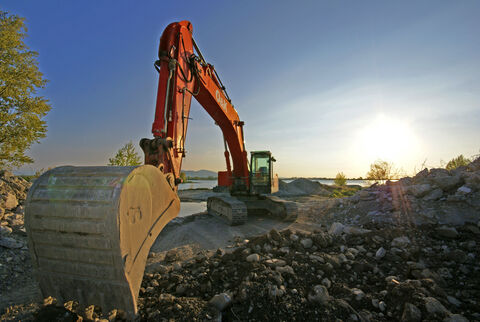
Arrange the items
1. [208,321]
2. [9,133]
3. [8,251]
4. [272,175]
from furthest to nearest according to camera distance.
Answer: [9,133] → [272,175] → [8,251] → [208,321]

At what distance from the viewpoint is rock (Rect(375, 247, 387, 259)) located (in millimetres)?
3537

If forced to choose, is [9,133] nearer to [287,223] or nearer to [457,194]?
[287,223]

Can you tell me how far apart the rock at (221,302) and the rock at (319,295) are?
34.5 inches

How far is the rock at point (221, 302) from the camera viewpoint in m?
2.36

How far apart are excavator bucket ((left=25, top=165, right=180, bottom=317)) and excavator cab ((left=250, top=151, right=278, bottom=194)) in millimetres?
7308

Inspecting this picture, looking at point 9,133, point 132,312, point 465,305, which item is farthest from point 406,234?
point 9,133

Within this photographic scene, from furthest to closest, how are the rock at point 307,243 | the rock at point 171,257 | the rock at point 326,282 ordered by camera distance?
the rock at point 171,257, the rock at point 307,243, the rock at point 326,282

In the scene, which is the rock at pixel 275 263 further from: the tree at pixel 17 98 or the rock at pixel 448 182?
the tree at pixel 17 98

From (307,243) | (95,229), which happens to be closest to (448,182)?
(307,243)

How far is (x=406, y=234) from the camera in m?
4.40

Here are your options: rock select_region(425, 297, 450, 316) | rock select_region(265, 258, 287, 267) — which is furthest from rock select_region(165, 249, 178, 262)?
rock select_region(425, 297, 450, 316)

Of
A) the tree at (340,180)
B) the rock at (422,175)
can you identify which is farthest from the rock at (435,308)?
the tree at (340,180)

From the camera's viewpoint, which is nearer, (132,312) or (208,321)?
(132,312)

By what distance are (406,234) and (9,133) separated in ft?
53.1
